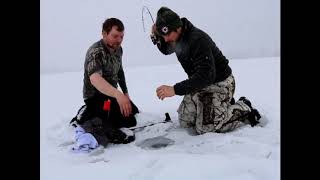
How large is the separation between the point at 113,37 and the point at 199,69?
36cm

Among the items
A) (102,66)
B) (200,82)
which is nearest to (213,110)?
(200,82)

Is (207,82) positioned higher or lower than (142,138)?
higher

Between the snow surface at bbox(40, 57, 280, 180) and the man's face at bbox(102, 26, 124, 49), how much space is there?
0.25 m

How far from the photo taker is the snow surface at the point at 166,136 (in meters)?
1.58

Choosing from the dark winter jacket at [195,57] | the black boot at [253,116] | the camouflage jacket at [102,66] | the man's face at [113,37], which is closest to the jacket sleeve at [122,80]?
the camouflage jacket at [102,66]

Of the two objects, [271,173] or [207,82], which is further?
[207,82]

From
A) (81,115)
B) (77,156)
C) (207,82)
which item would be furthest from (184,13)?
(77,156)

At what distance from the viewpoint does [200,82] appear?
1.84 meters

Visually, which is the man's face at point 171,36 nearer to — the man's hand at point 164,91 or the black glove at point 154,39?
the black glove at point 154,39

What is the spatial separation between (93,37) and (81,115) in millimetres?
329

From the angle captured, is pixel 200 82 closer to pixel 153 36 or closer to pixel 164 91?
pixel 164 91
